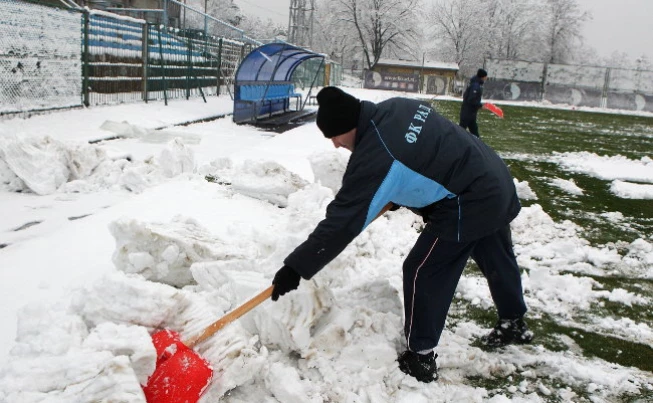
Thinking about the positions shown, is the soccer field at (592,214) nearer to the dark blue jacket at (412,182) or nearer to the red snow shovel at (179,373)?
the dark blue jacket at (412,182)

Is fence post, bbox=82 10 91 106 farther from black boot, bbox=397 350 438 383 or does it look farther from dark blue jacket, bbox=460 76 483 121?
black boot, bbox=397 350 438 383

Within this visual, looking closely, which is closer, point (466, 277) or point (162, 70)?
point (466, 277)

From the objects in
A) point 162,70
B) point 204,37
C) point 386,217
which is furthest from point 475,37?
point 386,217

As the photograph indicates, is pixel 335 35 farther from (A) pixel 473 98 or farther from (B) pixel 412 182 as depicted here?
(B) pixel 412 182

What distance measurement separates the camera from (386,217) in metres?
5.22

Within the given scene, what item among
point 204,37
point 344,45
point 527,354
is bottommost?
point 527,354

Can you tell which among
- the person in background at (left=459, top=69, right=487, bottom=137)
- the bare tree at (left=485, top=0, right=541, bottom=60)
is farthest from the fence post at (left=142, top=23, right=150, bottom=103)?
the bare tree at (left=485, top=0, right=541, bottom=60)

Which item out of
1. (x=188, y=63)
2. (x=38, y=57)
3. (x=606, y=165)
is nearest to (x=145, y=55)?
(x=188, y=63)

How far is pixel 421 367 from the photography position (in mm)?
2709

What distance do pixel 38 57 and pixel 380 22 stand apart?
48.8m

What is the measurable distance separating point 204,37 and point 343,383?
54.4ft

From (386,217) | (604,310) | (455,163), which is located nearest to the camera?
(455,163)

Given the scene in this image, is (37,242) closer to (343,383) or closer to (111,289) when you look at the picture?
(111,289)

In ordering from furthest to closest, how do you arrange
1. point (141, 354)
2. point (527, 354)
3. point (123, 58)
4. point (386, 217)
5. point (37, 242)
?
point (123, 58) → point (386, 217) → point (37, 242) → point (527, 354) → point (141, 354)
